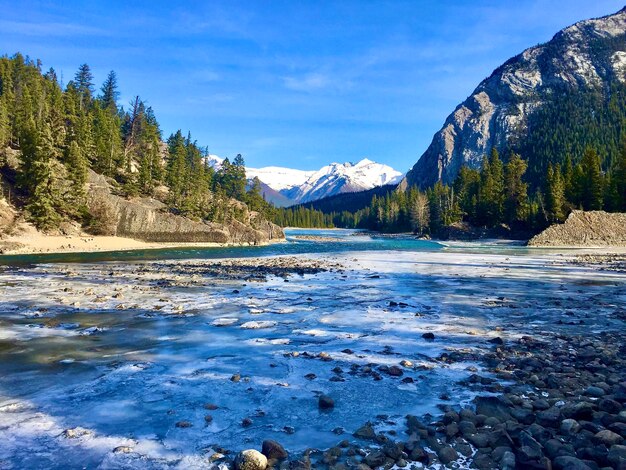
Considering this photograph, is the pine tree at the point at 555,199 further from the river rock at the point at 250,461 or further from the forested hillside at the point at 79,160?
the river rock at the point at 250,461

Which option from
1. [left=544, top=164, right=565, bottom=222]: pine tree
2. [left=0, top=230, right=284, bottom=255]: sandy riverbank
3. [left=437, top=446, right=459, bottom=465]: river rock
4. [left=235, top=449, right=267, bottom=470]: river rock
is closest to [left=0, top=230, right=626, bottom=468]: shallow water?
[left=235, top=449, right=267, bottom=470]: river rock

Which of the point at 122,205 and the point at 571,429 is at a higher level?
the point at 122,205

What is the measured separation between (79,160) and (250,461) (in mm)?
70152

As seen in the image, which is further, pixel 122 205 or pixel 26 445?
pixel 122 205

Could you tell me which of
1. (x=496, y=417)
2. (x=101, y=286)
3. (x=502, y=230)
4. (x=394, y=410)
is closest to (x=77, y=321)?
(x=101, y=286)

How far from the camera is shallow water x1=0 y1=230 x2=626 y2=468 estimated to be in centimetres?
602

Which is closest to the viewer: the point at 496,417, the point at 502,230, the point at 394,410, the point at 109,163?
the point at 496,417

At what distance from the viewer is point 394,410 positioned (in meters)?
6.96

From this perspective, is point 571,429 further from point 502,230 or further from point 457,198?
point 457,198

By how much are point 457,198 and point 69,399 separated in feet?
374

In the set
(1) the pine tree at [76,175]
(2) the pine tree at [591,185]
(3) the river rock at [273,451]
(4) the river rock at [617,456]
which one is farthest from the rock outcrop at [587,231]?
(1) the pine tree at [76,175]

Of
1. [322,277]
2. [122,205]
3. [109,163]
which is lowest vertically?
[322,277]

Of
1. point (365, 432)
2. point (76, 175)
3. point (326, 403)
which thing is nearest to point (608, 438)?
point (365, 432)

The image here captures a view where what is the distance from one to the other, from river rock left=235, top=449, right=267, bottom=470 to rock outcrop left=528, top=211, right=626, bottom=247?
2984 inches
